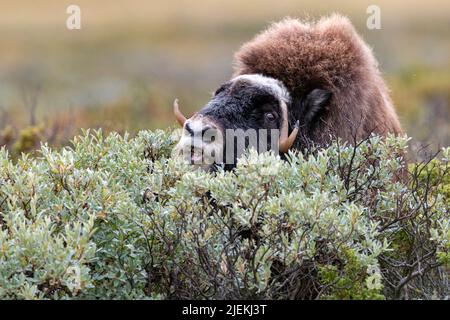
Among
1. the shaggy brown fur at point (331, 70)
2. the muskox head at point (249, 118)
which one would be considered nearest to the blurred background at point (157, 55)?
the shaggy brown fur at point (331, 70)

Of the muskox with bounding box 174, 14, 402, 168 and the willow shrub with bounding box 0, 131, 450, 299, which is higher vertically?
the muskox with bounding box 174, 14, 402, 168

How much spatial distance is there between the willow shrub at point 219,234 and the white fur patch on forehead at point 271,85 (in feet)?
3.75

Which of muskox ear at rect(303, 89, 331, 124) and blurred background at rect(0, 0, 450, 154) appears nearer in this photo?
muskox ear at rect(303, 89, 331, 124)

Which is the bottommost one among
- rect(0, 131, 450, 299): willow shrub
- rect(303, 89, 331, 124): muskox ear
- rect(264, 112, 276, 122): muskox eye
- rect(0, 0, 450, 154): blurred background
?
rect(0, 131, 450, 299): willow shrub

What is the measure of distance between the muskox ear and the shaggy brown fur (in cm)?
4

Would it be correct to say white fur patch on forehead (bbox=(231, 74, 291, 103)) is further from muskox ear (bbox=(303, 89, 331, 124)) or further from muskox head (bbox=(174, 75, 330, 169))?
muskox ear (bbox=(303, 89, 331, 124))

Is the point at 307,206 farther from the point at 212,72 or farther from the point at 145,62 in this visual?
the point at 145,62

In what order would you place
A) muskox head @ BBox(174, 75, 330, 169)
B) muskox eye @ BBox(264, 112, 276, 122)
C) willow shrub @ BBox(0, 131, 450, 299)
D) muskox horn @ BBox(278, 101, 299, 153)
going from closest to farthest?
1. willow shrub @ BBox(0, 131, 450, 299)
2. muskox head @ BBox(174, 75, 330, 169)
3. muskox horn @ BBox(278, 101, 299, 153)
4. muskox eye @ BBox(264, 112, 276, 122)

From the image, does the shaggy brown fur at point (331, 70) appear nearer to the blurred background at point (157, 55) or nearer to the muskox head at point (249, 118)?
the muskox head at point (249, 118)

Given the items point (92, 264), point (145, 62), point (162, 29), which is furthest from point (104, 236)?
point (162, 29)

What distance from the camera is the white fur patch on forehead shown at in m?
4.55

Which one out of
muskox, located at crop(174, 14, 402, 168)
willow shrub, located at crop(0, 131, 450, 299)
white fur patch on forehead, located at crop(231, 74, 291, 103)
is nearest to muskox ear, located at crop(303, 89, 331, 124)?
muskox, located at crop(174, 14, 402, 168)

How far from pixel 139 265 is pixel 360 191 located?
0.99 m

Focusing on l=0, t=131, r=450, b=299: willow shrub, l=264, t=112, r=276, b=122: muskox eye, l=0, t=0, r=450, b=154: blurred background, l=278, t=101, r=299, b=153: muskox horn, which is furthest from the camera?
l=0, t=0, r=450, b=154: blurred background
